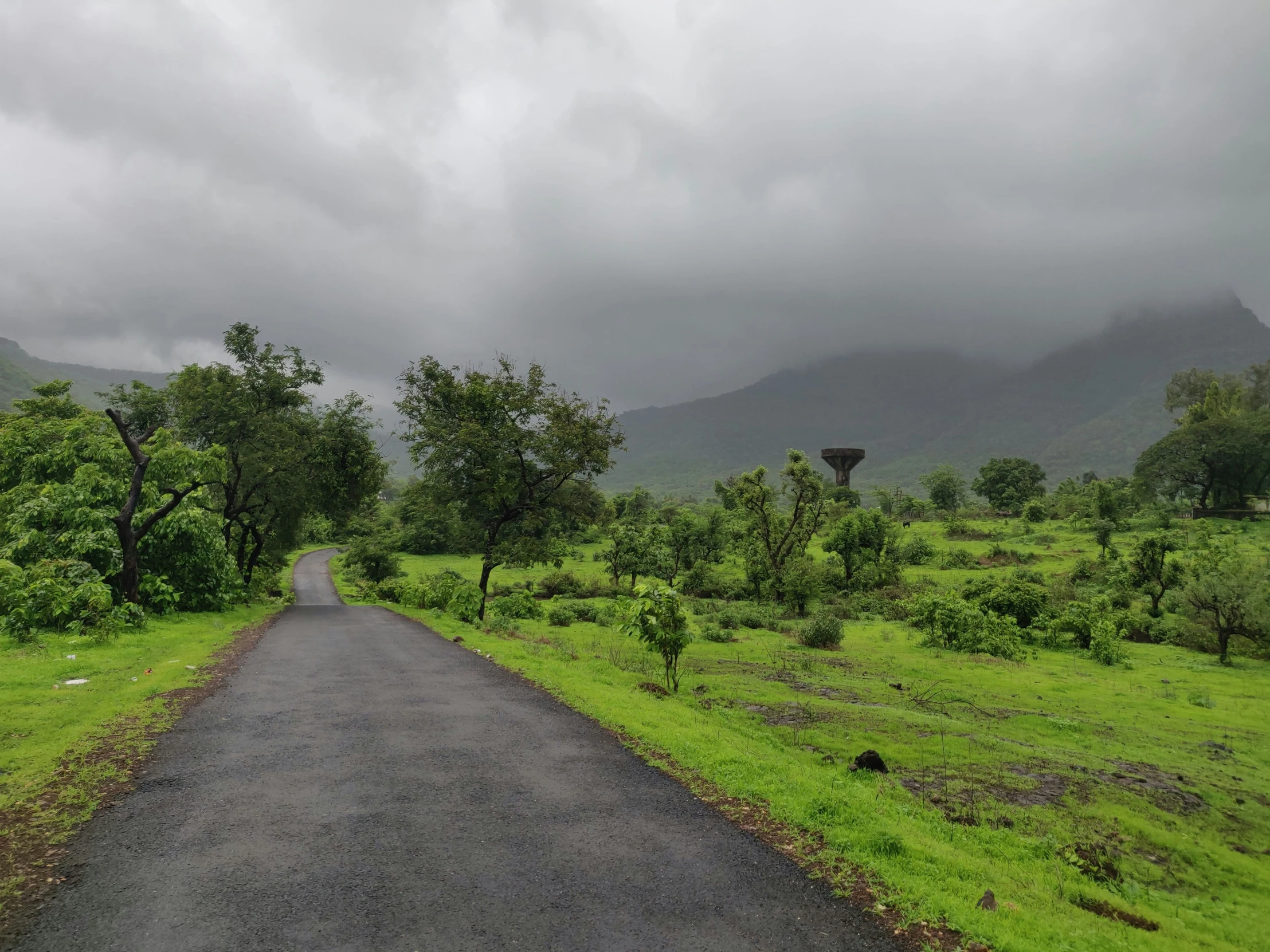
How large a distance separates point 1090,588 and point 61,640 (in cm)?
5514

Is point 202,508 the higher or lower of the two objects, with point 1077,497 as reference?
lower

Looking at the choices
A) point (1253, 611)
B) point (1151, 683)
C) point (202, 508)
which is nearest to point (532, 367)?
point (202, 508)

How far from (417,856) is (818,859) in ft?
14.3

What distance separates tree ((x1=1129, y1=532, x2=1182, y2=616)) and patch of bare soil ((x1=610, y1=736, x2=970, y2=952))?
142 ft

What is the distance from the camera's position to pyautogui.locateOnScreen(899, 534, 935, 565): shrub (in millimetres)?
61188

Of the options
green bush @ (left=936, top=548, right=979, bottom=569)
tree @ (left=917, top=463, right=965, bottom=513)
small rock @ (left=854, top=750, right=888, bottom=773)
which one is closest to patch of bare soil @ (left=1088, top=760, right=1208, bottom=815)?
small rock @ (left=854, top=750, right=888, bottom=773)

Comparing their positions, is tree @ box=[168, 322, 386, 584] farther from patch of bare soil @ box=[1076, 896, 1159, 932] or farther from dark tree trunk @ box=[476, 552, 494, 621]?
patch of bare soil @ box=[1076, 896, 1159, 932]

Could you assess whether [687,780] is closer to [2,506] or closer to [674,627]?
[674,627]

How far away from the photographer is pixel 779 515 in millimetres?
50719

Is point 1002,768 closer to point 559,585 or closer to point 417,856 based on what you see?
point 417,856

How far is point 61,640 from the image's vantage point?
17828mm

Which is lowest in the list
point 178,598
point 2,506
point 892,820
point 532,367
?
point 178,598

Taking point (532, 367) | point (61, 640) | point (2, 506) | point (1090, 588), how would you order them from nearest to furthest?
point (61, 640) < point (2, 506) < point (532, 367) < point (1090, 588)

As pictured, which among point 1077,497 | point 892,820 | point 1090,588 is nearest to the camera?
point 892,820
